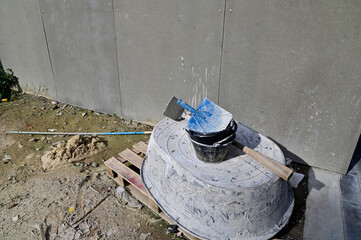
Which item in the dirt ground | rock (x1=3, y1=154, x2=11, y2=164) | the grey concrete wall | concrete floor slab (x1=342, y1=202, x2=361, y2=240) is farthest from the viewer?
rock (x1=3, y1=154, x2=11, y2=164)

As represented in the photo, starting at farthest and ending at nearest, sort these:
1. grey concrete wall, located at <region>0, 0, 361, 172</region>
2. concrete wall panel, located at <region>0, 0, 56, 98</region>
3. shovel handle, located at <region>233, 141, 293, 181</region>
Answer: concrete wall panel, located at <region>0, 0, 56, 98</region>, grey concrete wall, located at <region>0, 0, 361, 172</region>, shovel handle, located at <region>233, 141, 293, 181</region>

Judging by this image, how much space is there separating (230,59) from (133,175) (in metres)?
2.02

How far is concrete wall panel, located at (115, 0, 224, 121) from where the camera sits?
3619mm

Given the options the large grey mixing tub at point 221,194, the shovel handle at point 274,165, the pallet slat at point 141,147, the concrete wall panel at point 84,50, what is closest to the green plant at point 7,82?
the concrete wall panel at point 84,50

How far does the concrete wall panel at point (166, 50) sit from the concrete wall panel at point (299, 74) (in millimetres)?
252

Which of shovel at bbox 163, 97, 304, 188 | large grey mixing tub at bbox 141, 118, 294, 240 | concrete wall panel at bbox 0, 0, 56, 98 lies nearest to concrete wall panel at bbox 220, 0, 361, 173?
shovel at bbox 163, 97, 304, 188

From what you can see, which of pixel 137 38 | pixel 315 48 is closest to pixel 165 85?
pixel 137 38

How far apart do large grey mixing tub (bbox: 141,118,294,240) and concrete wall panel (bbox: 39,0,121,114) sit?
2.53 metres

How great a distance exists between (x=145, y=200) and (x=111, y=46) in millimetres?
2783

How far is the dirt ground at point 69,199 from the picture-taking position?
2816 millimetres

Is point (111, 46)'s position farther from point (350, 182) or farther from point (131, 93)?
point (350, 182)

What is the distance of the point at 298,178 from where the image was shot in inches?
122

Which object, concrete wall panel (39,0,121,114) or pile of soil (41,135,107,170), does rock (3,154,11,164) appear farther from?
concrete wall panel (39,0,121,114)

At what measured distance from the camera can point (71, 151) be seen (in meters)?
3.92
